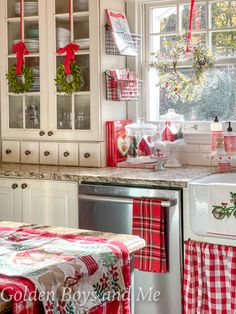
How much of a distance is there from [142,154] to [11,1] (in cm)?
151

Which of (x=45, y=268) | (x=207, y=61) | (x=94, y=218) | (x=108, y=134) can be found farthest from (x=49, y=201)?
(x=45, y=268)

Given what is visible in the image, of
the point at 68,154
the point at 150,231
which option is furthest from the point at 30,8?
the point at 150,231

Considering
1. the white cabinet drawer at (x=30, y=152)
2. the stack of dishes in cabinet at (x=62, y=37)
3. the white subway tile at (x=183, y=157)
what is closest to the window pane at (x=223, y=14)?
the white subway tile at (x=183, y=157)

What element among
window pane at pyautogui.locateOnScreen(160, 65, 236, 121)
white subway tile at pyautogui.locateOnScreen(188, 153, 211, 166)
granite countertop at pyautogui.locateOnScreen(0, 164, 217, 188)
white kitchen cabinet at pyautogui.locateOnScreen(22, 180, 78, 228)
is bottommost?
white kitchen cabinet at pyautogui.locateOnScreen(22, 180, 78, 228)

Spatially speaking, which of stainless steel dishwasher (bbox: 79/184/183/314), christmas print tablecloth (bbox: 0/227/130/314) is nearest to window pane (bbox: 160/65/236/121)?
stainless steel dishwasher (bbox: 79/184/183/314)

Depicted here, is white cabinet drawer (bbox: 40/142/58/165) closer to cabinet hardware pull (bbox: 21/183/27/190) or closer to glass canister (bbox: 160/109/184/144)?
cabinet hardware pull (bbox: 21/183/27/190)

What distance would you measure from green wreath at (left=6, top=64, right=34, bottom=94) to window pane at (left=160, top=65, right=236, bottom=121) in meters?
1.10

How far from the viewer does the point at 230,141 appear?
3.90m

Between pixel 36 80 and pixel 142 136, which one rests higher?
pixel 36 80

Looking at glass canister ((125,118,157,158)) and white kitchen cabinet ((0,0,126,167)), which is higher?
white kitchen cabinet ((0,0,126,167))

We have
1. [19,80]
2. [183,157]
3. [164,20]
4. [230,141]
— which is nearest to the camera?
[230,141]

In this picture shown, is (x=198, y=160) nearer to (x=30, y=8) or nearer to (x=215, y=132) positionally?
(x=215, y=132)

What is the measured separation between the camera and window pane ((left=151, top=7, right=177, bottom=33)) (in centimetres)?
428

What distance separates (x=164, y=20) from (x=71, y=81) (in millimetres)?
815
